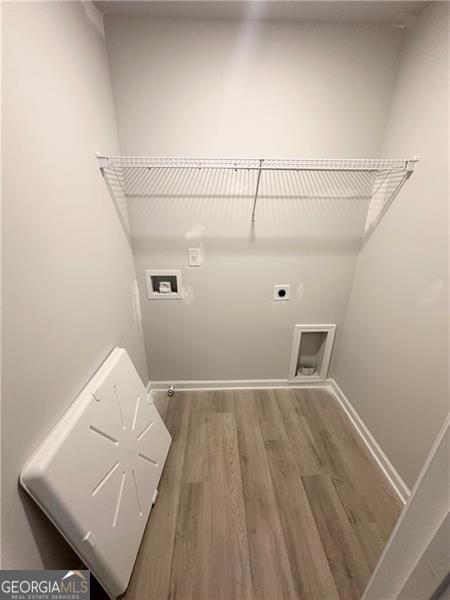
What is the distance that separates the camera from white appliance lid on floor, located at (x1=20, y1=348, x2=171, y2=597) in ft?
2.55

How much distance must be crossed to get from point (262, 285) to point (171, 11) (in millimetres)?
1543

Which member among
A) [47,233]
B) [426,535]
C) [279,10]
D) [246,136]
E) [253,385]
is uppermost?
[279,10]

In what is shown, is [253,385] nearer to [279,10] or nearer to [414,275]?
[414,275]

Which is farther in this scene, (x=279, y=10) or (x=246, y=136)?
(x=246, y=136)

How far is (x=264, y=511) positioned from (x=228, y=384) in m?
0.92

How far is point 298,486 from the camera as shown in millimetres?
1390

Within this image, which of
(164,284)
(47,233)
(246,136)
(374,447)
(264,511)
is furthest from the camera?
(164,284)

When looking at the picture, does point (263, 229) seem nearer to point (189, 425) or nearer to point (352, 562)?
point (189, 425)

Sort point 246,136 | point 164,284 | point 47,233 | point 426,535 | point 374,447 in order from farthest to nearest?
1. point 164,284
2. point 374,447
3. point 246,136
4. point 47,233
5. point 426,535

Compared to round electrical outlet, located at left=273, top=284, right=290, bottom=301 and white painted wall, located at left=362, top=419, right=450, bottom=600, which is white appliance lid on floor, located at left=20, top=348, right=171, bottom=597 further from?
round electrical outlet, located at left=273, top=284, right=290, bottom=301

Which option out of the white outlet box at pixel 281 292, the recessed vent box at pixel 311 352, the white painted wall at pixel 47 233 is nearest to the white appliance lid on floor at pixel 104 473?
the white painted wall at pixel 47 233

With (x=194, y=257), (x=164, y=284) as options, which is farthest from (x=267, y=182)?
(x=164, y=284)

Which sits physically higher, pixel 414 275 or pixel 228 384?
pixel 414 275

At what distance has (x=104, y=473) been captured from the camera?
994 millimetres
